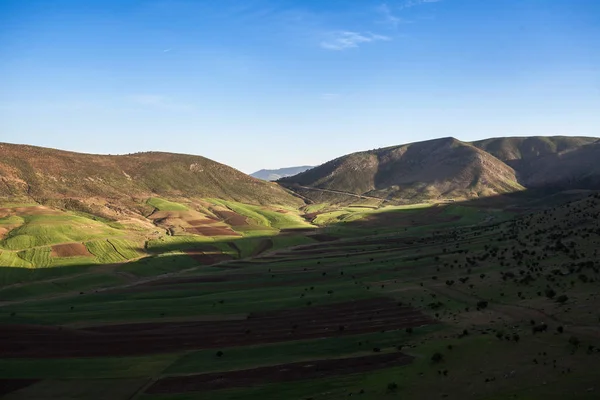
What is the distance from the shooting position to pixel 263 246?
154875 millimetres

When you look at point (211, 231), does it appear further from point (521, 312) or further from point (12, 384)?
point (521, 312)

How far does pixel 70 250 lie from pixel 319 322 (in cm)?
9133

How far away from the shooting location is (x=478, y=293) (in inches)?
2633

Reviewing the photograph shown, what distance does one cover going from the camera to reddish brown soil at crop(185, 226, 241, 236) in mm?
170113

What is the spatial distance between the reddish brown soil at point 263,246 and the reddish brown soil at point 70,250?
4891cm

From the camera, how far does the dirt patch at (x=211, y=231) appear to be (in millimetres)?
170038

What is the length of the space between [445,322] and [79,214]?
154 metres

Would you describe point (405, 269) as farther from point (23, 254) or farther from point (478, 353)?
point (23, 254)

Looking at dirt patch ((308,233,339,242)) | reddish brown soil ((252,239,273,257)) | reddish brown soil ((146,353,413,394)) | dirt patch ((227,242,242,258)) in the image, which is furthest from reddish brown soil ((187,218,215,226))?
reddish brown soil ((146,353,413,394))

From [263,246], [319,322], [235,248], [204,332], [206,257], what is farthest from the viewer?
[263,246]

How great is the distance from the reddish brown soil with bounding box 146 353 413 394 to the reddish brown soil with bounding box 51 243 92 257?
303 feet

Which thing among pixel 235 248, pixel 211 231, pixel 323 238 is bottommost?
pixel 323 238

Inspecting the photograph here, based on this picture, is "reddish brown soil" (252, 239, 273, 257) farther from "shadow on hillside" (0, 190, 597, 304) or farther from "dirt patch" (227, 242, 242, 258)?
"dirt patch" (227, 242, 242, 258)

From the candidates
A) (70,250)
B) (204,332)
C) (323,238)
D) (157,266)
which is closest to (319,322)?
(204,332)
